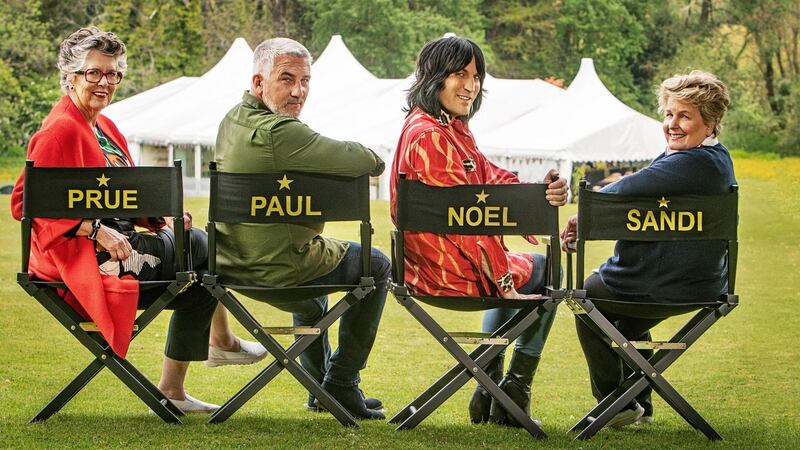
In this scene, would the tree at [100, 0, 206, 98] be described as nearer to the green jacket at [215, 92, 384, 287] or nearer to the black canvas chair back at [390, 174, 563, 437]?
the green jacket at [215, 92, 384, 287]

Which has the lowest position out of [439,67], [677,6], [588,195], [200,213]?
[200,213]

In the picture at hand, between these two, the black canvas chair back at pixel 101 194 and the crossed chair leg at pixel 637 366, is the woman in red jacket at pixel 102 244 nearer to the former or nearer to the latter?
the black canvas chair back at pixel 101 194

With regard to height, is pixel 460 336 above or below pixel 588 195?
below

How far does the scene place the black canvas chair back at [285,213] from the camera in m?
3.49

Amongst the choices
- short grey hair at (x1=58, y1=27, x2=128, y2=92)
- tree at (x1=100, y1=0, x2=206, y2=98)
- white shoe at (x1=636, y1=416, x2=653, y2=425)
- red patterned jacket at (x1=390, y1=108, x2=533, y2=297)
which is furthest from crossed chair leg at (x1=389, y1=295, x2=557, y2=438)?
tree at (x1=100, y1=0, x2=206, y2=98)

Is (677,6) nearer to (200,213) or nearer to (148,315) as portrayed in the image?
(200,213)

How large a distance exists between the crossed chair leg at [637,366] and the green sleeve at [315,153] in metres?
0.67

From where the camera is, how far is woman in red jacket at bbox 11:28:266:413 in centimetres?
354

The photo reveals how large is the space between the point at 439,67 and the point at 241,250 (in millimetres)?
755

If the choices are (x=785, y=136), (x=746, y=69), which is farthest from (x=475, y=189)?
(x=746, y=69)

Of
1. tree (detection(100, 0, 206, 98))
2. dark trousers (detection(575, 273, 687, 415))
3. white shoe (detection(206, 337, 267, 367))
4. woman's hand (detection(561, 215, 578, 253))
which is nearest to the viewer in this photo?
dark trousers (detection(575, 273, 687, 415))

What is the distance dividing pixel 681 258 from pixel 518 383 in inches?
23.0

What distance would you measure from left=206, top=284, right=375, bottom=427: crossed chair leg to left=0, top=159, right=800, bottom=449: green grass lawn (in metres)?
0.06

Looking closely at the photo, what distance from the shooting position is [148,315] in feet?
11.7
